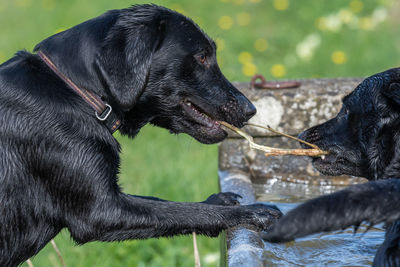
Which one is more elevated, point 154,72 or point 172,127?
point 154,72

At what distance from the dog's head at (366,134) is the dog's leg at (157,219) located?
53 cm

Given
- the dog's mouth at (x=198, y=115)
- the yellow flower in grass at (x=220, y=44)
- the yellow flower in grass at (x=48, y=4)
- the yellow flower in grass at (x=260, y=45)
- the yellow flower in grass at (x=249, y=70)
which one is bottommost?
the dog's mouth at (x=198, y=115)

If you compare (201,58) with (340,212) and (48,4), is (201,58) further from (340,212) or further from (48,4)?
(48,4)

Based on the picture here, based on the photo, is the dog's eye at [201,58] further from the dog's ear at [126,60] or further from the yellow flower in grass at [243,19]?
the yellow flower in grass at [243,19]

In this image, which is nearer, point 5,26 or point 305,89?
point 305,89

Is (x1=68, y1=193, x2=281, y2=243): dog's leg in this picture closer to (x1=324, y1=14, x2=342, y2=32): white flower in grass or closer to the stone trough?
the stone trough

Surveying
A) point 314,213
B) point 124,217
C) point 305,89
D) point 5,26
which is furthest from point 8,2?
point 314,213

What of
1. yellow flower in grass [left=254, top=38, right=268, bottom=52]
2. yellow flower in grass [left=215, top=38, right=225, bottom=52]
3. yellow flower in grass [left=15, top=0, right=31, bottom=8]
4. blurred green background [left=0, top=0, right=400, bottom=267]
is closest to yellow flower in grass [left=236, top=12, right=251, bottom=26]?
blurred green background [left=0, top=0, right=400, bottom=267]

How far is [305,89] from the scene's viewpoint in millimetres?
4102

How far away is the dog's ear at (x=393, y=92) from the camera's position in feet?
9.26

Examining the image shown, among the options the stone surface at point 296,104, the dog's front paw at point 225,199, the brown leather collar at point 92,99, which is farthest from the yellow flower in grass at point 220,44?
the brown leather collar at point 92,99

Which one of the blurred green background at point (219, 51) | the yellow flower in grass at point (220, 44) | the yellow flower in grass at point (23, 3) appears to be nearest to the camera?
the blurred green background at point (219, 51)

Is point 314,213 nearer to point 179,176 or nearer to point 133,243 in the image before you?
point 133,243

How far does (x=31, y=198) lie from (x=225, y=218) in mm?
932
